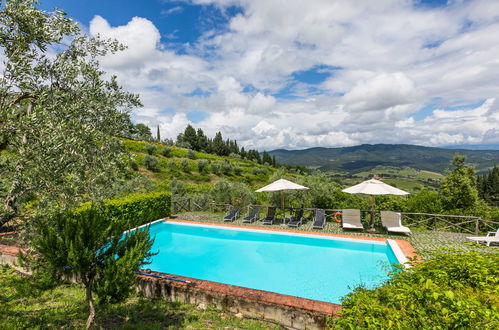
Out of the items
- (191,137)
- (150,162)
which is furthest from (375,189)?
(191,137)

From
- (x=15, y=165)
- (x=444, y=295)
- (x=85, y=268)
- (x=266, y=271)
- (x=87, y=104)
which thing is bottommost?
(x=266, y=271)

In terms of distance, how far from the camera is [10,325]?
4066 mm

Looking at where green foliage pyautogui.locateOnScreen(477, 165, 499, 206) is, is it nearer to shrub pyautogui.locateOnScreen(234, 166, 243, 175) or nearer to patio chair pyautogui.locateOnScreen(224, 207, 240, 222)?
shrub pyautogui.locateOnScreen(234, 166, 243, 175)

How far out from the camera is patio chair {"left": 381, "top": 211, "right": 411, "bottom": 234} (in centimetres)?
1095

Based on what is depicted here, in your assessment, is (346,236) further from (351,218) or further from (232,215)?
(232,215)

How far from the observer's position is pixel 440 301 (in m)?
2.38

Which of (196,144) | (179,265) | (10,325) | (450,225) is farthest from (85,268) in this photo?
(196,144)

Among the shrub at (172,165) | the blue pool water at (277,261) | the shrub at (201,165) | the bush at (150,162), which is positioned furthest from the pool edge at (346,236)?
the shrub at (201,165)

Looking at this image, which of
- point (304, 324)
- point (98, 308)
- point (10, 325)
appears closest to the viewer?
point (10, 325)

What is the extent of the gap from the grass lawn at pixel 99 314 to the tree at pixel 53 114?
195 cm

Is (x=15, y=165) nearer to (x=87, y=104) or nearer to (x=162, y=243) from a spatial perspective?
(x=87, y=104)

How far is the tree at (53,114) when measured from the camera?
349cm

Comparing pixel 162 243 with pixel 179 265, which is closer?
pixel 179 265

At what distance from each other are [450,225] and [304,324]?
11751 millimetres
